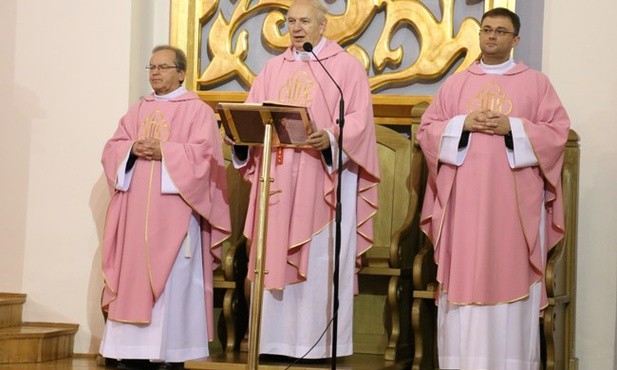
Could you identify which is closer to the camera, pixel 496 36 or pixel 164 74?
pixel 496 36

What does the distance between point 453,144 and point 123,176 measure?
210cm

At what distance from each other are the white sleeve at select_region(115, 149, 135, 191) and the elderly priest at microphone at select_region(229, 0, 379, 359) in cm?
77

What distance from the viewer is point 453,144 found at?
6777 mm

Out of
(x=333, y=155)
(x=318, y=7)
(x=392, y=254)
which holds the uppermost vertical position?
(x=318, y=7)

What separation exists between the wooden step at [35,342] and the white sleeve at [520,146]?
336 cm

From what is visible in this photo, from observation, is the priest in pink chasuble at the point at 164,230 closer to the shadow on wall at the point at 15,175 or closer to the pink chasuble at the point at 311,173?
the pink chasuble at the point at 311,173

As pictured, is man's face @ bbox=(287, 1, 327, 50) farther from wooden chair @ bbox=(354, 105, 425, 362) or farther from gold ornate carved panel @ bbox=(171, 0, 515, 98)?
gold ornate carved panel @ bbox=(171, 0, 515, 98)

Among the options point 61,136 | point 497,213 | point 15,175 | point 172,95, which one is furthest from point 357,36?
point 15,175

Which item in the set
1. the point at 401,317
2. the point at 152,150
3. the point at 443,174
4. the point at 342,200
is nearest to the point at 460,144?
the point at 443,174

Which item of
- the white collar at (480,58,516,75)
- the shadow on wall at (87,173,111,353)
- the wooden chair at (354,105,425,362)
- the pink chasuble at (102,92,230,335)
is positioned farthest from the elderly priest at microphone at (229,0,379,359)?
the shadow on wall at (87,173,111,353)

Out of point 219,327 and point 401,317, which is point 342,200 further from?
point 219,327

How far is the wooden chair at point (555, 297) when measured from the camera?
268 inches

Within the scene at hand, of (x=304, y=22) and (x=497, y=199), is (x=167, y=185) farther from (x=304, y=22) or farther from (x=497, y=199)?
(x=497, y=199)

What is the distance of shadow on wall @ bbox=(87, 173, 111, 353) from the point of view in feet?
27.4
